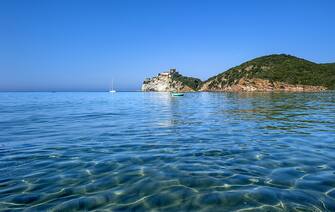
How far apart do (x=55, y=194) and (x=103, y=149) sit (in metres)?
5.46

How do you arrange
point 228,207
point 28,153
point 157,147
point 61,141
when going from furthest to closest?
point 61,141 → point 157,147 → point 28,153 → point 228,207

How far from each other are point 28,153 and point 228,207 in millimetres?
9282

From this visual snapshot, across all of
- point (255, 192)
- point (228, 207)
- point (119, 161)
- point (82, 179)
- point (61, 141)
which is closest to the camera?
point (228, 207)

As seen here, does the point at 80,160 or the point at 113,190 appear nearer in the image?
the point at 113,190

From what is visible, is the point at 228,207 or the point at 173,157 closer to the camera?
the point at 228,207

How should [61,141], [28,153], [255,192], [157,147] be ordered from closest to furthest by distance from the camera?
[255,192]
[28,153]
[157,147]
[61,141]

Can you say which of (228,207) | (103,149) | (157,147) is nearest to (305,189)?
(228,207)

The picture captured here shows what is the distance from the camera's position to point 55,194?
278 inches

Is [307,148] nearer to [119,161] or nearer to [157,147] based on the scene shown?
[157,147]

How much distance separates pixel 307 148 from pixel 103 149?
29.1ft

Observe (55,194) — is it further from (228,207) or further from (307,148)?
(307,148)

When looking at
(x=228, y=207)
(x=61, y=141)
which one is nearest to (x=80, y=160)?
(x=61, y=141)

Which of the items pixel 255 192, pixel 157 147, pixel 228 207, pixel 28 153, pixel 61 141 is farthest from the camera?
pixel 61 141

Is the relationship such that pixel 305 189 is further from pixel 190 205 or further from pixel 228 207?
pixel 190 205
